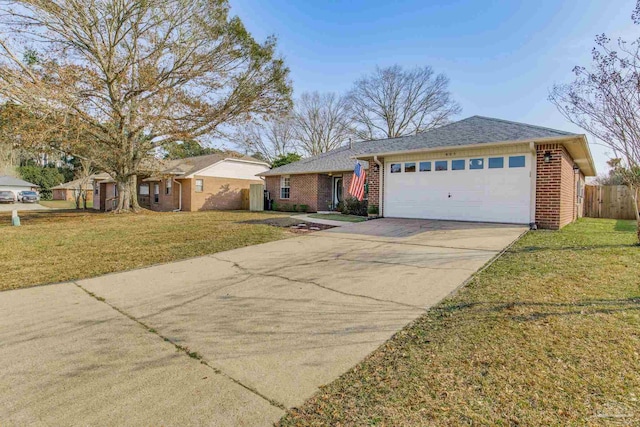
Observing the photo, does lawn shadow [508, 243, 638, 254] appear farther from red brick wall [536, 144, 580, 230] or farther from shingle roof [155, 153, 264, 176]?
shingle roof [155, 153, 264, 176]

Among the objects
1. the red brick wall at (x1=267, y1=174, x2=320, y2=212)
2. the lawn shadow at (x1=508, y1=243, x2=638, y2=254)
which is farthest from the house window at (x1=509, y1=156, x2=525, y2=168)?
the red brick wall at (x1=267, y1=174, x2=320, y2=212)

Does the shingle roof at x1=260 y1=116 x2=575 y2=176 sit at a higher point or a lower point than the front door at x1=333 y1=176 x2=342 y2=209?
higher

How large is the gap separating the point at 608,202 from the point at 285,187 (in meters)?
17.8

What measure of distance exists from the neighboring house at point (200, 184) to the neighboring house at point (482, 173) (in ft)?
45.1

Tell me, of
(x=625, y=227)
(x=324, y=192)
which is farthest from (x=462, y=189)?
(x=324, y=192)

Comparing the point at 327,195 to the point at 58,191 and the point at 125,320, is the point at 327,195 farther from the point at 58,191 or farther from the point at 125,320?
the point at 58,191

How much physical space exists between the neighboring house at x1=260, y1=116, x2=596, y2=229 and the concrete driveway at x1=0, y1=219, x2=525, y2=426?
15.5 ft

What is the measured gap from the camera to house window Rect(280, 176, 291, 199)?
20.7 meters

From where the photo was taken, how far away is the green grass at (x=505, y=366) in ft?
6.58

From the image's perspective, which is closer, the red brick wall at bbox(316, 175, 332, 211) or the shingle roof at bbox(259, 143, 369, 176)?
the shingle roof at bbox(259, 143, 369, 176)

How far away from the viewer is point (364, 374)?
252 cm

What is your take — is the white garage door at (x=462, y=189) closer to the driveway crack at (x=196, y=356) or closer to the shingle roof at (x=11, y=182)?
the driveway crack at (x=196, y=356)

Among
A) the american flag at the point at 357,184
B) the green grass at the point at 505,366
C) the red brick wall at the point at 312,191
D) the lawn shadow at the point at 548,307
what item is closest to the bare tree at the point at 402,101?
the red brick wall at the point at 312,191

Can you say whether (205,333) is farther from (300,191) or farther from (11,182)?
(11,182)
